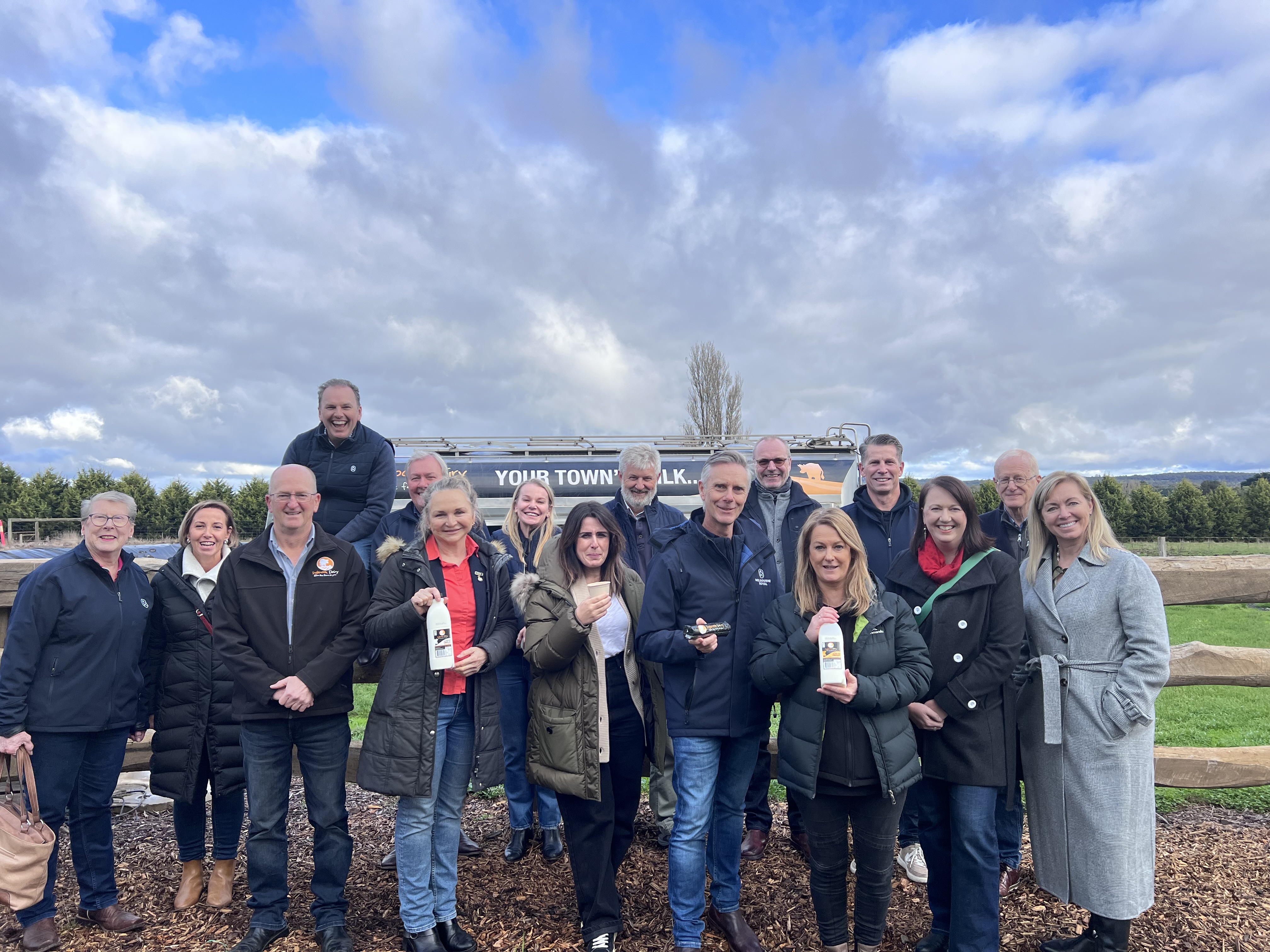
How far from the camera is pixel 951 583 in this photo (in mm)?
3379

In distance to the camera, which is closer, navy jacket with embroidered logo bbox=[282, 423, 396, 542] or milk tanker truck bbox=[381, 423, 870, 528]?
navy jacket with embroidered logo bbox=[282, 423, 396, 542]

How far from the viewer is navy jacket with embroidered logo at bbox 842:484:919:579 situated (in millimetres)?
4418

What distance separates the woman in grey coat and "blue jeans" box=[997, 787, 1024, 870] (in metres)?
0.42

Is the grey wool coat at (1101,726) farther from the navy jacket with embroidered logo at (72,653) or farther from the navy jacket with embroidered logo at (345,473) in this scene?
the navy jacket with embroidered logo at (72,653)

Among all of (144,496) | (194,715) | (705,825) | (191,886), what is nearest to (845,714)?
(705,825)

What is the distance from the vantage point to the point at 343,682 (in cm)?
373

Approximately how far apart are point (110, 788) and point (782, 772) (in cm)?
340

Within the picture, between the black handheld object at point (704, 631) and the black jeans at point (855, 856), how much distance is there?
765 mm

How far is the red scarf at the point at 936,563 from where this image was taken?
3455 millimetres

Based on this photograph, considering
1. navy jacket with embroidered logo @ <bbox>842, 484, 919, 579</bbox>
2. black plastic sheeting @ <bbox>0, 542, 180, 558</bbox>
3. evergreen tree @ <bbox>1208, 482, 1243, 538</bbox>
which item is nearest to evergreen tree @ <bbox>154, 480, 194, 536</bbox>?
black plastic sheeting @ <bbox>0, 542, 180, 558</bbox>

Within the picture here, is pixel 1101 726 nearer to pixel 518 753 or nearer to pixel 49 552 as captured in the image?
pixel 518 753

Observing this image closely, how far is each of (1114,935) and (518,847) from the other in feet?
9.65

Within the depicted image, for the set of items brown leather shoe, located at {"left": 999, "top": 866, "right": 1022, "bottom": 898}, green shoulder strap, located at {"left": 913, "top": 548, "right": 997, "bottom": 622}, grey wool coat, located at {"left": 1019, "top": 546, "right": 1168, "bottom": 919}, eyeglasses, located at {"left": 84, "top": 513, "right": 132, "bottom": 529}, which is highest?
eyeglasses, located at {"left": 84, "top": 513, "right": 132, "bottom": 529}

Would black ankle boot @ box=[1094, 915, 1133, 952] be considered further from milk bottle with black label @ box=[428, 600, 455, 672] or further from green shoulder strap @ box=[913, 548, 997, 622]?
milk bottle with black label @ box=[428, 600, 455, 672]
